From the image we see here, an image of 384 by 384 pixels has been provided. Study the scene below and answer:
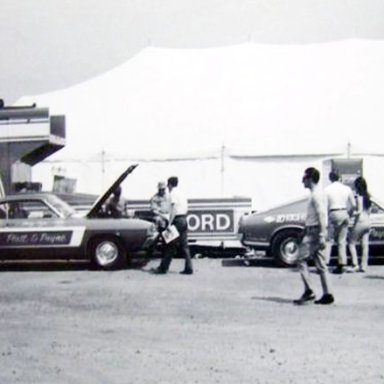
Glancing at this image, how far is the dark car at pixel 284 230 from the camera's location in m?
15.4

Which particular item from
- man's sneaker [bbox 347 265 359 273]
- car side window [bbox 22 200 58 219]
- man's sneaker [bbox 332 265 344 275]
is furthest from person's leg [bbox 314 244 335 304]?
car side window [bbox 22 200 58 219]

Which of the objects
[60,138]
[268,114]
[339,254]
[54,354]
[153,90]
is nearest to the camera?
[54,354]

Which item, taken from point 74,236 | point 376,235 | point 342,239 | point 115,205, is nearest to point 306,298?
point 342,239

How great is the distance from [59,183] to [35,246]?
4481mm

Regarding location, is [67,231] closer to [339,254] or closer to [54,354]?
[339,254]

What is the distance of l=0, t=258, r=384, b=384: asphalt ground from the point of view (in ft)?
21.9

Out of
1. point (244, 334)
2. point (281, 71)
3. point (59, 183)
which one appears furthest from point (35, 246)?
point (281, 71)

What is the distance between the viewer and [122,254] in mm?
15070

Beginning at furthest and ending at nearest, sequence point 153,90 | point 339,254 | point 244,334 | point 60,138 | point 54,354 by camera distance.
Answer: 1. point 153,90
2. point 60,138
3. point 339,254
4. point 244,334
5. point 54,354

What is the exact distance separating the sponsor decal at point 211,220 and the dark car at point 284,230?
5.88 feet

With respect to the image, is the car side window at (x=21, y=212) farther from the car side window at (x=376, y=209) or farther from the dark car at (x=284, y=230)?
the car side window at (x=376, y=209)

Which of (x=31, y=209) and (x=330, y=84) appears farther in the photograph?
(x=330, y=84)

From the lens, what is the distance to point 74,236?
591 inches

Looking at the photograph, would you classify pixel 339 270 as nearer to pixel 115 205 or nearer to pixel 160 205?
pixel 160 205
